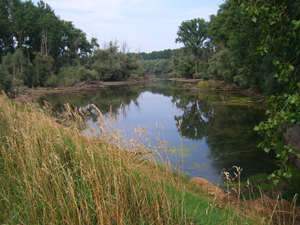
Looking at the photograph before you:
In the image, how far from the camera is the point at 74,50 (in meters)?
52.2

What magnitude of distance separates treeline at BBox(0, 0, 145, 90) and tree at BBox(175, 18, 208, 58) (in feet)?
53.3

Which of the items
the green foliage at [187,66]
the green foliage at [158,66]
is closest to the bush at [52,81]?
the green foliage at [187,66]

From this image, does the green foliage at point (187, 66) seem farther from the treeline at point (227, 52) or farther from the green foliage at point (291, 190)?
the green foliage at point (291, 190)

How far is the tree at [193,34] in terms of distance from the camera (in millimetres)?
62056

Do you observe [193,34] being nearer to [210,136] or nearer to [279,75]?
[210,136]

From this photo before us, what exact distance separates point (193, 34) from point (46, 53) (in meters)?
39.9

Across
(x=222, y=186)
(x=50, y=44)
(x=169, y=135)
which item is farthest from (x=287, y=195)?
(x=50, y=44)

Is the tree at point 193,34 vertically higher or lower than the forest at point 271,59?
higher

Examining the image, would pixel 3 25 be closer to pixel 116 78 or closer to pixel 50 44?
pixel 50 44

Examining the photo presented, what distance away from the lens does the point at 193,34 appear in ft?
212

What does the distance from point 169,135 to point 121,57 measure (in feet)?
146

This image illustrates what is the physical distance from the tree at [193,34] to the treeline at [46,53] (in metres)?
16.2

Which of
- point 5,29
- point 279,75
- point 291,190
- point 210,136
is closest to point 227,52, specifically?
point 210,136

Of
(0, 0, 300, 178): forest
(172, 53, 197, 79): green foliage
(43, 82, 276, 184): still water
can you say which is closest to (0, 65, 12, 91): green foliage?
(0, 0, 300, 178): forest
